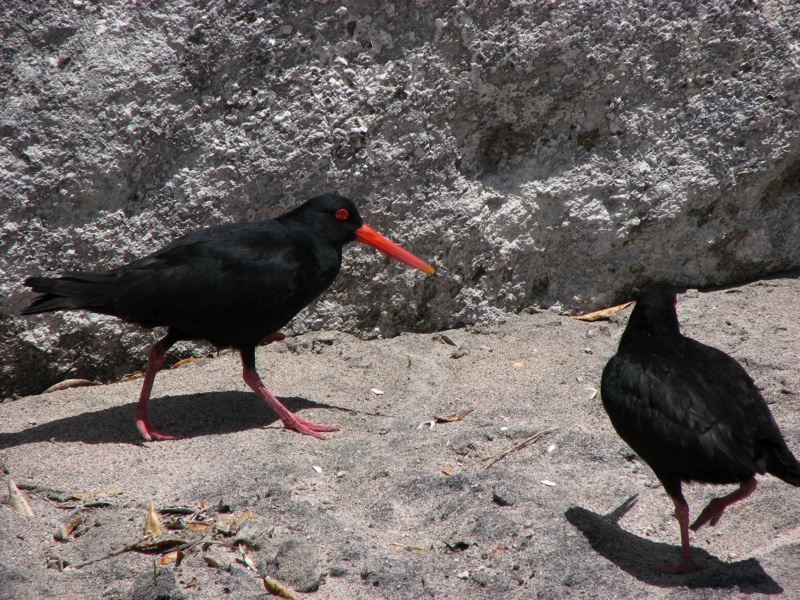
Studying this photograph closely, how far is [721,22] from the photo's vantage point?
521cm

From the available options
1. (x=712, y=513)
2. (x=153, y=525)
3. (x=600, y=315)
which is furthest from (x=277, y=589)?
(x=600, y=315)

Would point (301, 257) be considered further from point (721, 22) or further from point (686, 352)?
point (721, 22)

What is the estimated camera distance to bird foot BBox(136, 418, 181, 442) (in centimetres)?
431

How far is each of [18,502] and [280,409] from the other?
4.67 feet

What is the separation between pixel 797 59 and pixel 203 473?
4.50 meters

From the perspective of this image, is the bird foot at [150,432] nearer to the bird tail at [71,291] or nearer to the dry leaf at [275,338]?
the bird tail at [71,291]

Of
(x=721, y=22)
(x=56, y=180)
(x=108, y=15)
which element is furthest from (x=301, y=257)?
(x=721, y=22)

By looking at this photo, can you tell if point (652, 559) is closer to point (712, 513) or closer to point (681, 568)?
point (681, 568)

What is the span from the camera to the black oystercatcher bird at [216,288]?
170 inches

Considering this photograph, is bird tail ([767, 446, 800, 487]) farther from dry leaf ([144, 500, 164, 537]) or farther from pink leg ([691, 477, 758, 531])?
dry leaf ([144, 500, 164, 537])

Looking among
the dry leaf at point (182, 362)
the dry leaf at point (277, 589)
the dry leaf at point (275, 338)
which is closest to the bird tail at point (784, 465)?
the dry leaf at point (277, 589)

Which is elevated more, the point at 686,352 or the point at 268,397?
the point at 686,352

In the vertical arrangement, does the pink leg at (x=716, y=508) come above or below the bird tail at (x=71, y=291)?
below

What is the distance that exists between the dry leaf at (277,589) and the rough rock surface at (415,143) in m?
2.42
